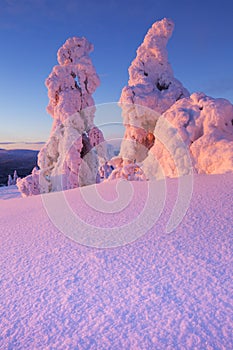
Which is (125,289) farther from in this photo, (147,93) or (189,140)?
(147,93)

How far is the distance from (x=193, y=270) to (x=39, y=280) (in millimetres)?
837

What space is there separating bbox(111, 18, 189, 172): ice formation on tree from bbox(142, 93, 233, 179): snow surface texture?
2.91 metres

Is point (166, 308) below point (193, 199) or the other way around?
below

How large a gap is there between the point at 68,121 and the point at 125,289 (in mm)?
10258

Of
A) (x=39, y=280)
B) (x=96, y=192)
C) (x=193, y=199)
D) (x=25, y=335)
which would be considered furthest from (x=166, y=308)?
(x=96, y=192)

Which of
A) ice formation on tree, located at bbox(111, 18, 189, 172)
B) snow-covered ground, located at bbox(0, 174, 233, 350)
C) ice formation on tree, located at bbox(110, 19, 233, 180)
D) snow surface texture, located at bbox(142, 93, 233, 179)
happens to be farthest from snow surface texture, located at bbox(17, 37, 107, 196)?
snow-covered ground, located at bbox(0, 174, 233, 350)

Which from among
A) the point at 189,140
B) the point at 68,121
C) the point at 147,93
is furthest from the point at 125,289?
the point at 68,121

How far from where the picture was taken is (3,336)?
103cm

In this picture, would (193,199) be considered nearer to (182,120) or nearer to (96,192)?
(96,192)

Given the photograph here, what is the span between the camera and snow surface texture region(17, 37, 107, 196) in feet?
34.5

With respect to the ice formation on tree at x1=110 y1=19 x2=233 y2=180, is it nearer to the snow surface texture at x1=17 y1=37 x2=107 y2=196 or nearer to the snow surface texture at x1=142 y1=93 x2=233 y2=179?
the snow surface texture at x1=142 y1=93 x2=233 y2=179

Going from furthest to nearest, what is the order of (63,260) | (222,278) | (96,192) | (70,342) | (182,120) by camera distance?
1. (182,120)
2. (96,192)
3. (63,260)
4. (222,278)
5. (70,342)

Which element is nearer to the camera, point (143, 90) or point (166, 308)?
point (166, 308)

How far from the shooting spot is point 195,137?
148 inches
